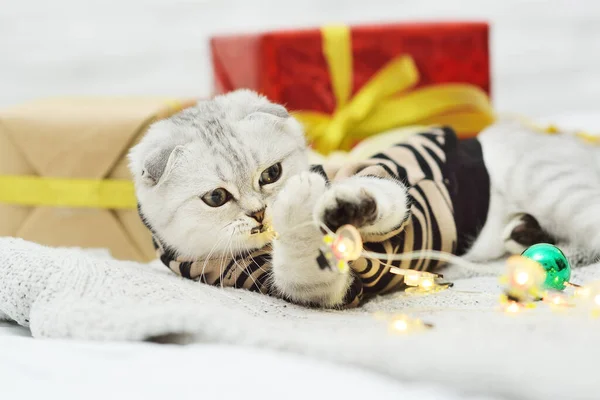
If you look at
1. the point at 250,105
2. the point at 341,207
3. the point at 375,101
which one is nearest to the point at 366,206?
the point at 341,207

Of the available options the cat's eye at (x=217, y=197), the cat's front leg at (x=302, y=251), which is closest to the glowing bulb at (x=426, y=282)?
the cat's front leg at (x=302, y=251)

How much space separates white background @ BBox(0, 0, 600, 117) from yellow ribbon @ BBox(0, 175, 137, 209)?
102 centimetres

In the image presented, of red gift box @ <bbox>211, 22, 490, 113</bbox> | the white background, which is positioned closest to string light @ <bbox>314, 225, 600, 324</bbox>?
red gift box @ <bbox>211, 22, 490, 113</bbox>

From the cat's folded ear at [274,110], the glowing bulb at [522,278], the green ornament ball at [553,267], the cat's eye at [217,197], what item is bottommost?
the green ornament ball at [553,267]

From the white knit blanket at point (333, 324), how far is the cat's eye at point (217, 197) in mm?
134

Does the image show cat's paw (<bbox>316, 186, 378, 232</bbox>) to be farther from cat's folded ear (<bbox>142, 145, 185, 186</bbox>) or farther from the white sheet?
cat's folded ear (<bbox>142, 145, 185, 186</bbox>)

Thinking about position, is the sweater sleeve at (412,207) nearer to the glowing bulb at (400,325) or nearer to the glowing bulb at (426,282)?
the glowing bulb at (426,282)

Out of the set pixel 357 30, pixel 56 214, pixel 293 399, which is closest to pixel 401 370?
pixel 293 399

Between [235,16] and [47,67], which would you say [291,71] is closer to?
[235,16]

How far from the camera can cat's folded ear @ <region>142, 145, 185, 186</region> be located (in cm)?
91

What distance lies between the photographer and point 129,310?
729 millimetres

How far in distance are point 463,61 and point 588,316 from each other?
39.0 inches

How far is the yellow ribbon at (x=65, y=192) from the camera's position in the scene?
1.30 metres

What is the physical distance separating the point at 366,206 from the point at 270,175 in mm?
243
